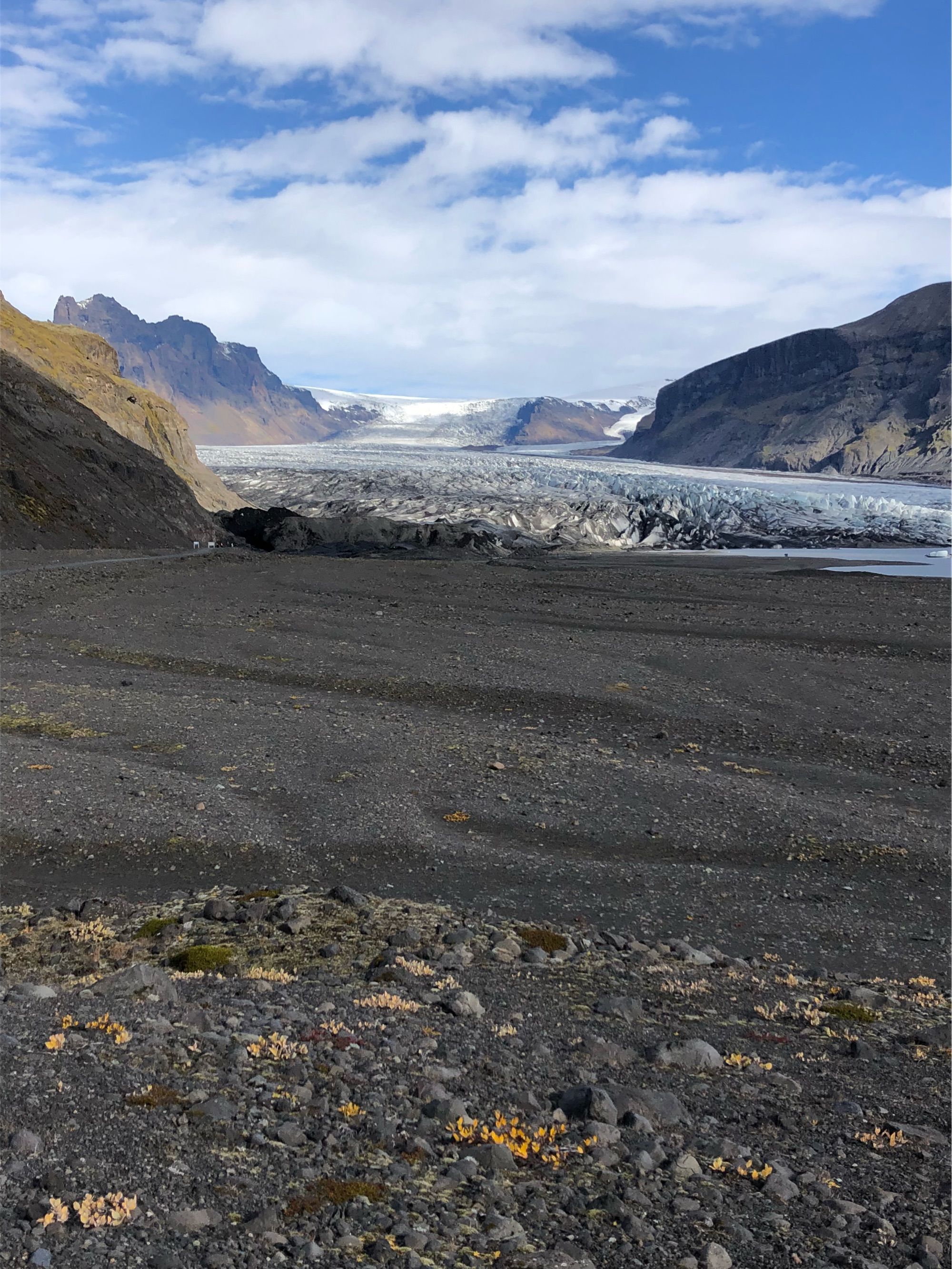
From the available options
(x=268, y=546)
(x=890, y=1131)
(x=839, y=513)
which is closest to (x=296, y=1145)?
(x=890, y=1131)

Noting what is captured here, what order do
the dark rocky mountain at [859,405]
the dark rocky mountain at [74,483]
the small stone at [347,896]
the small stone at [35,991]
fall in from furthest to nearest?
the dark rocky mountain at [859,405]
the dark rocky mountain at [74,483]
the small stone at [347,896]
the small stone at [35,991]

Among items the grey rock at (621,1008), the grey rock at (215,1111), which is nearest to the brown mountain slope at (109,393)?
the grey rock at (621,1008)

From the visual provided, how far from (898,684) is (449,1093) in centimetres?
1429

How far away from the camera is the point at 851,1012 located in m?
6.00

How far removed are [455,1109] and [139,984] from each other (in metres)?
2.10

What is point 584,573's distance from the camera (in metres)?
35.2

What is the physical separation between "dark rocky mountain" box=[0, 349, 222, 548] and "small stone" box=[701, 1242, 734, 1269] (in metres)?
33.2

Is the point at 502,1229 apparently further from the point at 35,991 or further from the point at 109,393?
the point at 109,393

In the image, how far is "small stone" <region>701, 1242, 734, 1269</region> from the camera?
3.43m

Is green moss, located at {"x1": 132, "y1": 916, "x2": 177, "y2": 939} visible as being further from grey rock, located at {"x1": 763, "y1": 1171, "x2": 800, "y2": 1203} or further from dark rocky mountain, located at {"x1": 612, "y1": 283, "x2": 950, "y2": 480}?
dark rocky mountain, located at {"x1": 612, "y1": 283, "x2": 950, "y2": 480}

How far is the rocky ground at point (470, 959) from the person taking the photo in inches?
144

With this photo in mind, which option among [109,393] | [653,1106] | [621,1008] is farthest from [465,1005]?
[109,393]

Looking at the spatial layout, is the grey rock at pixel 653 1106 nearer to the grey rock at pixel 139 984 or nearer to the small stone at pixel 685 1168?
the small stone at pixel 685 1168

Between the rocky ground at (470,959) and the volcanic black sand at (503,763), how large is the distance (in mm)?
62
